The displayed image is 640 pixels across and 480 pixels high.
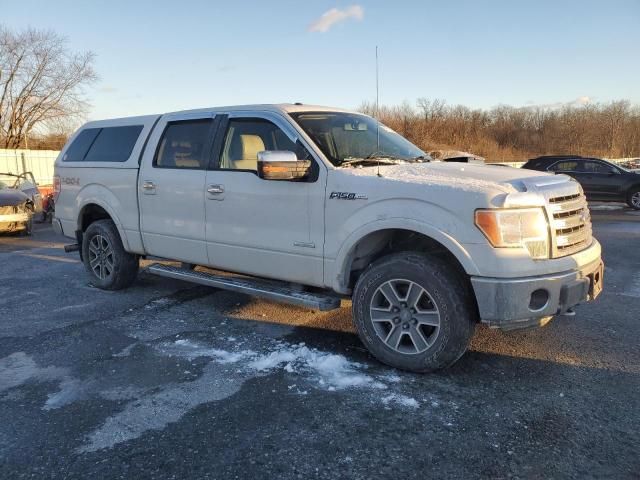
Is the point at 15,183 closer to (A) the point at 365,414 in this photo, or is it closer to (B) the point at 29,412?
(B) the point at 29,412

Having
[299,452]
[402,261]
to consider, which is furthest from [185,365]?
[402,261]

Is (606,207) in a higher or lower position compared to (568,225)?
lower

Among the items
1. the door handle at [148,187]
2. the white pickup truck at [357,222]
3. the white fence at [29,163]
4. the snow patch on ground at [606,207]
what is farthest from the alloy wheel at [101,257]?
the white fence at [29,163]

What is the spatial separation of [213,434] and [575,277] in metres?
2.66

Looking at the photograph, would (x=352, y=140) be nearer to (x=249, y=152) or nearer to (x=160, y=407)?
(x=249, y=152)

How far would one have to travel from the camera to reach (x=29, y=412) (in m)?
3.42

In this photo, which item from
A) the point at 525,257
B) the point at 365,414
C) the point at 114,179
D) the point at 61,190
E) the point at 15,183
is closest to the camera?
the point at 365,414

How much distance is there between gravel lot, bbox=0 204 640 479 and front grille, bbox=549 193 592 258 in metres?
0.93

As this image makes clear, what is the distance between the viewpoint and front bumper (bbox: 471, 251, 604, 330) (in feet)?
11.6

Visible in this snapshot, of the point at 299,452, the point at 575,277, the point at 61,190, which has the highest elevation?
the point at 61,190

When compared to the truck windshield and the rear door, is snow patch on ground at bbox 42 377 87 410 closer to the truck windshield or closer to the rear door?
the rear door

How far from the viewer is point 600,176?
53.9 ft

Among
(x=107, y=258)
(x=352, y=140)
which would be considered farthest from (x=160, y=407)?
(x=107, y=258)

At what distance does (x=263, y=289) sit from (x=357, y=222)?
120 centimetres
